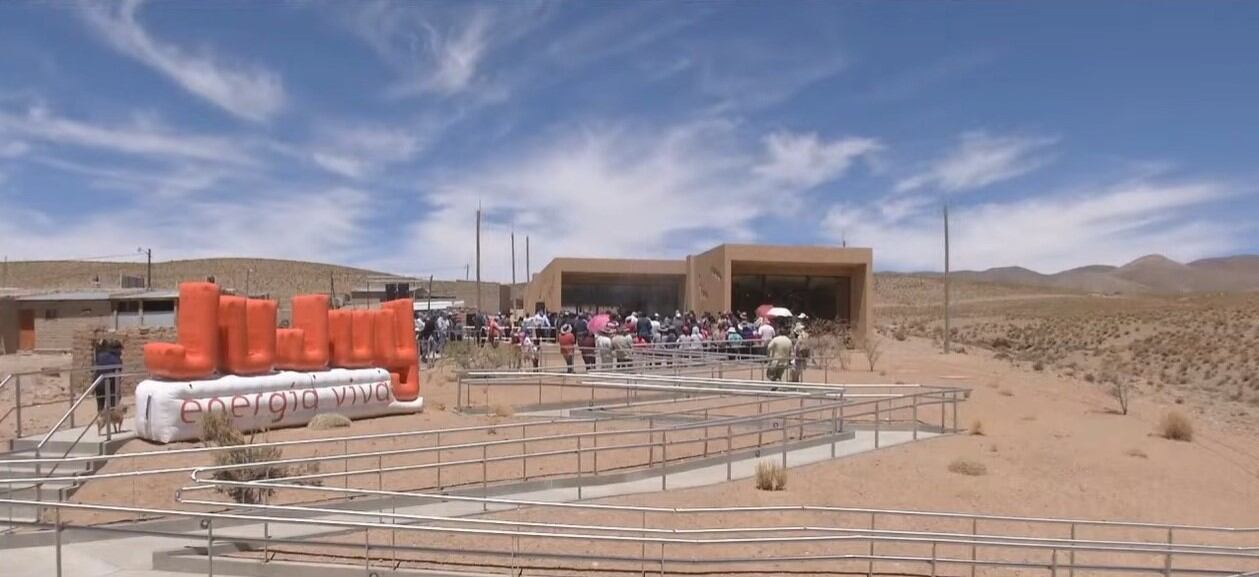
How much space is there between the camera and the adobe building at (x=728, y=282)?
41594 millimetres

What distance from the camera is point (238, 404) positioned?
48.5 feet

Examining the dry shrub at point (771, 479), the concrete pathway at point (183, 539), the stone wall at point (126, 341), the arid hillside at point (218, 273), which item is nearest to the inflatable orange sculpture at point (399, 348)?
the concrete pathway at point (183, 539)

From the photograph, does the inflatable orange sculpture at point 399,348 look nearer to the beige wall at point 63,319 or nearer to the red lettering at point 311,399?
the red lettering at point 311,399

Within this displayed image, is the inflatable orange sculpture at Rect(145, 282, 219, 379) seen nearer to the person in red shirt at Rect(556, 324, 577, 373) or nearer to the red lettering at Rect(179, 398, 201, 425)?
the red lettering at Rect(179, 398, 201, 425)

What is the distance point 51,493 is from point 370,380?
22.6ft

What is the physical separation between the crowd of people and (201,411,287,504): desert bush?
889cm

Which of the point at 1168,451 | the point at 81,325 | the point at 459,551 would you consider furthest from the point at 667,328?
the point at 81,325

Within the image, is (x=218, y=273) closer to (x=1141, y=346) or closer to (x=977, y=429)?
(x=1141, y=346)

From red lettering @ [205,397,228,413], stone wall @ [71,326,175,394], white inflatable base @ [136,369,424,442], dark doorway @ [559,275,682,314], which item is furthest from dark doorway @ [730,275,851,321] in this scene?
red lettering @ [205,397,228,413]

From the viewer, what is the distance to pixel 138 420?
46.1 feet

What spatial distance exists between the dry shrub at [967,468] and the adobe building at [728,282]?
2627 cm

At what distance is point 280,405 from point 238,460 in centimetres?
419

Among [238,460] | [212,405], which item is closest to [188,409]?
[212,405]

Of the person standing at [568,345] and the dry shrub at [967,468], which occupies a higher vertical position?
the person standing at [568,345]
